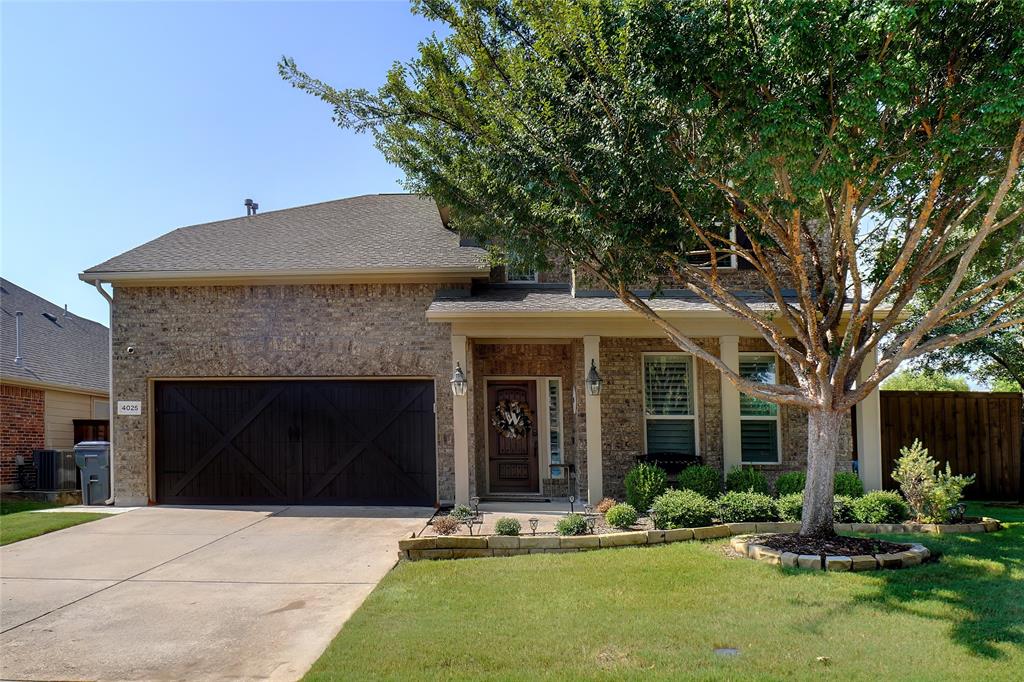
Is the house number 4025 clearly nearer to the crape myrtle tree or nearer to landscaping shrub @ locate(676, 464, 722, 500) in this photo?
the crape myrtle tree

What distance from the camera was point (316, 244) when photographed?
495 inches

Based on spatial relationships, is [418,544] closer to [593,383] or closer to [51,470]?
[593,383]

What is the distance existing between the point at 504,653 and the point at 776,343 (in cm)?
486

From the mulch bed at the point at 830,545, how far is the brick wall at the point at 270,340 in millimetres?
5180

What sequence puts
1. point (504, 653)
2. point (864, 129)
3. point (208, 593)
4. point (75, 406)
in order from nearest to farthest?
point (504, 653) → point (864, 129) → point (208, 593) → point (75, 406)

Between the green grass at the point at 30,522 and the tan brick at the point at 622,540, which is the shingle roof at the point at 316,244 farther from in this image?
the tan brick at the point at 622,540

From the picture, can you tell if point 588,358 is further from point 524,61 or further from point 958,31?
point 958,31

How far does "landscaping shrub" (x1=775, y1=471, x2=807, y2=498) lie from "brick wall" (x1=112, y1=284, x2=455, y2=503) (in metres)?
4.83

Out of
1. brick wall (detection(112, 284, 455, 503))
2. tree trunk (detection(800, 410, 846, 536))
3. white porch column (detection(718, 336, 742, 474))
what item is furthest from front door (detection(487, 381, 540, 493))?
tree trunk (detection(800, 410, 846, 536))

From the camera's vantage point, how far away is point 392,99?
30.9ft

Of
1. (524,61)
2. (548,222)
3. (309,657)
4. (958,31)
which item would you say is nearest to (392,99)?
(524,61)

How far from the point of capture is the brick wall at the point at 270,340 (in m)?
11.5

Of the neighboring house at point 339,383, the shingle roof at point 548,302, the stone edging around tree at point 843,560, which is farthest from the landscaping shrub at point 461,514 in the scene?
the stone edging around tree at point 843,560

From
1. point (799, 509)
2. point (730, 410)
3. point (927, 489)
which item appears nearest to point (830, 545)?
Answer: point (799, 509)
